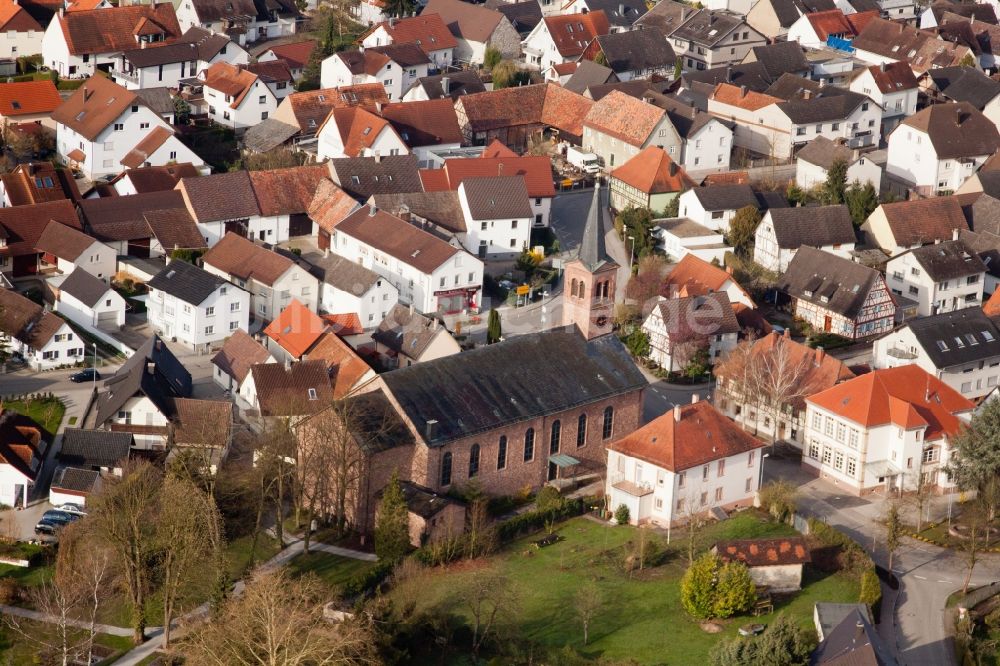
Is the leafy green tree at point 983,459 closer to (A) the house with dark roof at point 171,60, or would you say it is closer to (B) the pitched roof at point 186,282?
(B) the pitched roof at point 186,282

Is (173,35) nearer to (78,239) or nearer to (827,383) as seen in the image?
(78,239)

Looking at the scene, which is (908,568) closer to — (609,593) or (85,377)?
(609,593)

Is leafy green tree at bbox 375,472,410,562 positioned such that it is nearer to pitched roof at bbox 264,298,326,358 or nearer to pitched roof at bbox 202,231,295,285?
pitched roof at bbox 264,298,326,358

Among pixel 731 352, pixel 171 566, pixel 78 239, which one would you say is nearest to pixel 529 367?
pixel 731 352

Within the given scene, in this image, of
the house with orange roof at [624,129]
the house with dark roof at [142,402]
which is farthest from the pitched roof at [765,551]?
the house with orange roof at [624,129]

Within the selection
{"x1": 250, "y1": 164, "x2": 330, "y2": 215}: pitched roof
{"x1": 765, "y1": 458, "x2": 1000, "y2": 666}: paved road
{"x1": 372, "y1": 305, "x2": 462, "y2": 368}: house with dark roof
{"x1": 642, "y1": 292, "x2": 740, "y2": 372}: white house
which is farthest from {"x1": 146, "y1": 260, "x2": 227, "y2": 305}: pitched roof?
{"x1": 765, "y1": 458, "x2": 1000, "y2": 666}: paved road

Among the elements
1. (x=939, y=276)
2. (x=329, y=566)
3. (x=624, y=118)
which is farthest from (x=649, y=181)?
(x=329, y=566)

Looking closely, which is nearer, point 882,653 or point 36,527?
point 882,653
